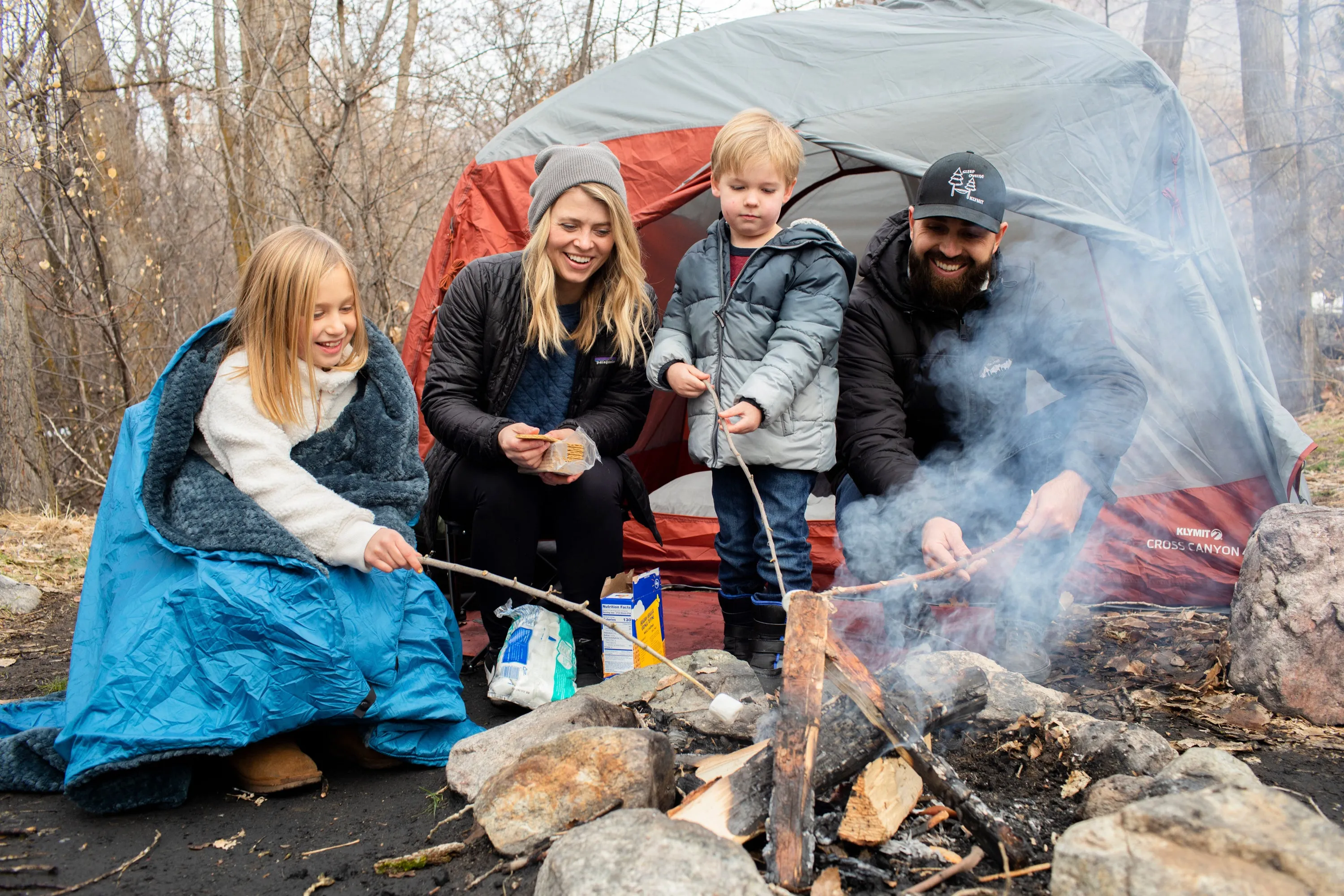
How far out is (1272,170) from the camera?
757 centimetres

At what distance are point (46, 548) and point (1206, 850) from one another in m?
4.99

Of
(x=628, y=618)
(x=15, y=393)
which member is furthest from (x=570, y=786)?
(x=15, y=393)

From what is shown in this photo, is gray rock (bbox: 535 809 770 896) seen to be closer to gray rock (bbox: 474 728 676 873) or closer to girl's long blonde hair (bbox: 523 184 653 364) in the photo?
gray rock (bbox: 474 728 676 873)

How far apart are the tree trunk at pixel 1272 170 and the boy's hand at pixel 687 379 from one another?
22.6ft

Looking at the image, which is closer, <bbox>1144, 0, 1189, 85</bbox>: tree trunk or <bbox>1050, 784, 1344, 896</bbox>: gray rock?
<bbox>1050, 784, 1344, 896</bbox>: gray rock

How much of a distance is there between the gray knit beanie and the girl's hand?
1.15 meters

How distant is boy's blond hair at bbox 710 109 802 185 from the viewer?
8.55ft

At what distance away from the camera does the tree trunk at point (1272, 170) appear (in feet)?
25.1

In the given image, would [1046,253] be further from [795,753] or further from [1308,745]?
[795,753]

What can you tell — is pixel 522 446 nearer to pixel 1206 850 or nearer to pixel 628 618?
pixel 628 618

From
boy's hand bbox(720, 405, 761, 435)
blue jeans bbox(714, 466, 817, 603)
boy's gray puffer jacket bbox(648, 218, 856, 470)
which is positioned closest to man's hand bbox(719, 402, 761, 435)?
boy's hand bbox(720, 405, 761, 435)

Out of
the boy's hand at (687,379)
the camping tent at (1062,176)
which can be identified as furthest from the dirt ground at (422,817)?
the boy's hand at (687,379)

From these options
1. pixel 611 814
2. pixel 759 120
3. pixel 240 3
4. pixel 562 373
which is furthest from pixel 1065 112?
pixel 240 3

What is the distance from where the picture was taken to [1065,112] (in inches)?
125
